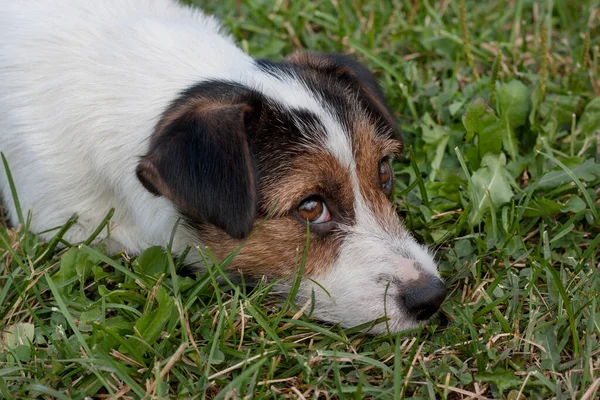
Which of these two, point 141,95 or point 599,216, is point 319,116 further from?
point 599,216

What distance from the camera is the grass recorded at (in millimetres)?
3281

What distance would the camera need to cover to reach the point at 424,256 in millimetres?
3645

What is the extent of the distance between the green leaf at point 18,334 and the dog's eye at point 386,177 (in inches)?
70.9

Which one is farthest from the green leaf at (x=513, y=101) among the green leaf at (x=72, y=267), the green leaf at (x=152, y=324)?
the green leaf at (x=72, y=267)

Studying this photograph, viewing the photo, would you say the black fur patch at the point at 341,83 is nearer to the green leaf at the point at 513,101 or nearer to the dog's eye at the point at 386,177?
the dog's eye at the point at 386,177

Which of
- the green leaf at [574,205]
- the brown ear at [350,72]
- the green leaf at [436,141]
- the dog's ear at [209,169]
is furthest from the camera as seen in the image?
the green leaf at [436,141]

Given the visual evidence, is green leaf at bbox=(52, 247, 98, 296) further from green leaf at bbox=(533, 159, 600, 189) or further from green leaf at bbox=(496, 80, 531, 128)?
green leaf at bbox=(496, 80, 531, 128)

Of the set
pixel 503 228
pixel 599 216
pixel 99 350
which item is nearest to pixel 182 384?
pixel 99 350

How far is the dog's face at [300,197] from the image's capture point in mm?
3287

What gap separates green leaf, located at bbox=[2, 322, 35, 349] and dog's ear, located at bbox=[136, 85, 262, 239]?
920mm

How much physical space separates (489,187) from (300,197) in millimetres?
1332

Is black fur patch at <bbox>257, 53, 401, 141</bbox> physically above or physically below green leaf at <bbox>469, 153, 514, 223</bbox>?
above

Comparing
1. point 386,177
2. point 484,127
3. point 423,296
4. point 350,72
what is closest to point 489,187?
point 484,127

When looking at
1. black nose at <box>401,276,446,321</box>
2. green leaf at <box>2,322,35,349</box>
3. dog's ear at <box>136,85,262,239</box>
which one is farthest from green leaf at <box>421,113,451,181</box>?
green leaf at <box>2,322,35,349</box>
